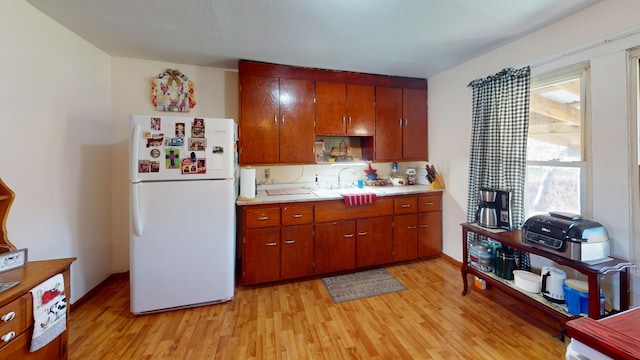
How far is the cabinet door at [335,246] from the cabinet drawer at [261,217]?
453 mm

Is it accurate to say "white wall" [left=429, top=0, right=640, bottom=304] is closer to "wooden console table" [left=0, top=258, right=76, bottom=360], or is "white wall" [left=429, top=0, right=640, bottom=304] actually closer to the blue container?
the blue container

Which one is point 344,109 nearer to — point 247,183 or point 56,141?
point 247,183

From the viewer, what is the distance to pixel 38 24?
1833 mm

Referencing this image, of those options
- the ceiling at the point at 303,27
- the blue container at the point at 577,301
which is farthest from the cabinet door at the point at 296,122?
the blue container at the point at 577,301

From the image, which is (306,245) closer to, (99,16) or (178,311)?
(178,311)

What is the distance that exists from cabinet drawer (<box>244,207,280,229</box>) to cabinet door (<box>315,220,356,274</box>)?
453 millimetres

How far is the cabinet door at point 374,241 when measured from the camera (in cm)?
288

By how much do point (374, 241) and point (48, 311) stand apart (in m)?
2.62

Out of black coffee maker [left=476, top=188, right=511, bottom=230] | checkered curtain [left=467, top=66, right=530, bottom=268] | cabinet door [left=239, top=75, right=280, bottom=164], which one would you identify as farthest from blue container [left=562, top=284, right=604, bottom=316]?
cabinet door [left=239, top=75, right=280, bottom=164]

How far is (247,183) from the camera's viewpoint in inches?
102

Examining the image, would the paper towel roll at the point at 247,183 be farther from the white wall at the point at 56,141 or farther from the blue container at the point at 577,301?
the blue container at the point at 577,301

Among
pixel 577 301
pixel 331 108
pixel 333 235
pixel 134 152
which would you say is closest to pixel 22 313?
pixel 134 152

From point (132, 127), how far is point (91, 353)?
163 cm

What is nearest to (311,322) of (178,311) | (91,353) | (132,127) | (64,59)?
(178,311)
